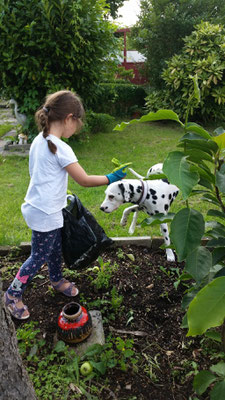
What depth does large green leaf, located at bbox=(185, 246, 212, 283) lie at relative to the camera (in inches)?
54.0

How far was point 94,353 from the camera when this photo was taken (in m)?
1.93

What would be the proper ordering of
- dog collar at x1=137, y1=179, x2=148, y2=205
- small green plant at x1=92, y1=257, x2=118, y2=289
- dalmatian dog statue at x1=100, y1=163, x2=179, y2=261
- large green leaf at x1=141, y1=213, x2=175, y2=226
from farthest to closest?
dog collar at x1=137, y1=179, x2=148, y2=205 < dalmatian dog statue at x1=100, y1=163, x2=179, y2=261 < small green plant at x1=92, y1=257, x2=118, y2=289 < large green leaf at x1=141, y1=213, x2=175, y2=226

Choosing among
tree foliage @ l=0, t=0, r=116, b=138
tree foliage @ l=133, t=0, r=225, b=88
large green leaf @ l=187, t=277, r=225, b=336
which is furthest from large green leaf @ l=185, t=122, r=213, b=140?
tree foliage @ l=133, t=0, r=225, b=88

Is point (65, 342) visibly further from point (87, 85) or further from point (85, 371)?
point (87, 85)

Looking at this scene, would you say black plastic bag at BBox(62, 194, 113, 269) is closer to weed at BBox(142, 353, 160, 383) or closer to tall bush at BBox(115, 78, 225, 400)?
weed at BBox(142, 353, 160, 383)

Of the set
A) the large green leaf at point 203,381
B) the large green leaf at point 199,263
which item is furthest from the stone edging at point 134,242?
the large green leaf at point 199,263

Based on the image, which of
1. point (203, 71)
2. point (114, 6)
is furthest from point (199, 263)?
point (114, 6)

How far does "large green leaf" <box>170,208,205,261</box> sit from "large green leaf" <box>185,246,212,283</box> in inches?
2.7

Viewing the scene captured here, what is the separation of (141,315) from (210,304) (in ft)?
4.33

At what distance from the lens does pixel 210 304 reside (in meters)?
1.11

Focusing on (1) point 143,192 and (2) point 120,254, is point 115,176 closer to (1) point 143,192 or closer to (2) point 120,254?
(1) point 143,192

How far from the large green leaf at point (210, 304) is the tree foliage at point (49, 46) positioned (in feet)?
18.7

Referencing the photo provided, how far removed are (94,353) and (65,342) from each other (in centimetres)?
24

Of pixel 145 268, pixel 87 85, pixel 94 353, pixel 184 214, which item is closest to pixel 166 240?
pixel 145 268
